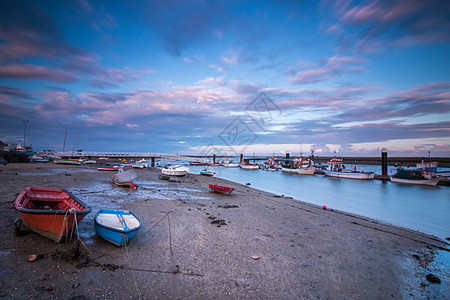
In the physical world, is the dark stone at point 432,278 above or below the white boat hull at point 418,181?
below

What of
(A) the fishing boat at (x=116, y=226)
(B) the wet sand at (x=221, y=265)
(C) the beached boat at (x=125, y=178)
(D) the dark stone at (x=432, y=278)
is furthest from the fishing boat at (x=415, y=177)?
(A) the fishing boat at (x=116, y=226)

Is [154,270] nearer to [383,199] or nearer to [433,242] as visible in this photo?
[433,242]

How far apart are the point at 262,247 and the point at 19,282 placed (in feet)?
21.7

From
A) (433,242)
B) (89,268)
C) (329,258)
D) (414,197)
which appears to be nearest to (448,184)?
(414,197)

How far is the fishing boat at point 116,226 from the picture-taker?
623 cm

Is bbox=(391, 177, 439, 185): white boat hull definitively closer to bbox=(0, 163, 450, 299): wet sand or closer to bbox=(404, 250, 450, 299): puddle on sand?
bbox=(0, 163, 450, 299): wet sand

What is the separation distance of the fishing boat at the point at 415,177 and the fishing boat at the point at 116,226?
47.7 metres

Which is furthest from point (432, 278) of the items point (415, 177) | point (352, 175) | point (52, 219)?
point (352, 175)

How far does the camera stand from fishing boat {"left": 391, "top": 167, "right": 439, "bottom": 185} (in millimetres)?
35875

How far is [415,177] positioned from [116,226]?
49.0 m

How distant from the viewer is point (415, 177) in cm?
3775

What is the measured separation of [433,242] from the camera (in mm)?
10430

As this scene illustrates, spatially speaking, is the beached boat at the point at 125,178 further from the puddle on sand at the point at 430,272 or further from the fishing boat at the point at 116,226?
the puddle on sand at the point at 430,272

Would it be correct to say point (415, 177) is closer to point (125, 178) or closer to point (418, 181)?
point (418, 181)
